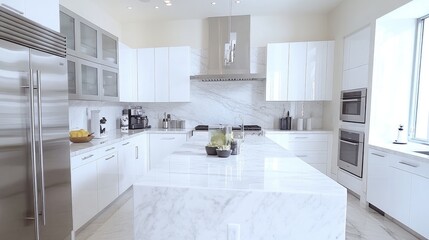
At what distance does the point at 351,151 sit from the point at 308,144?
693 millimetres

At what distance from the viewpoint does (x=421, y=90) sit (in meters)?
2.80

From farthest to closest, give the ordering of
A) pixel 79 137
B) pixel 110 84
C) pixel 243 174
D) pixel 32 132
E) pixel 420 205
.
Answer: pixel 110 84
pixel 79 137
pixel 420 205
pixel 32 132
pixel 243 174

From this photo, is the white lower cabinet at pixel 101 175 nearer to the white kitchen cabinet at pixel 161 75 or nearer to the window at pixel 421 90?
the white kitchen cabinet at pixel 161 75

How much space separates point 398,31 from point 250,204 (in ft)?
10.1

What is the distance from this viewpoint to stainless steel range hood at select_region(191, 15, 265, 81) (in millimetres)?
4031

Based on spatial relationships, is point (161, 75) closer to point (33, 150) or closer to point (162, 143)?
point (162, 143)

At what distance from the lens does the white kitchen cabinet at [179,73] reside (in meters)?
4.05

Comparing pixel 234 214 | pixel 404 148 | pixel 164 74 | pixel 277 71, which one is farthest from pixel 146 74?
pixel 404 148

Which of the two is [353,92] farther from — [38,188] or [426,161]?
[38,188]

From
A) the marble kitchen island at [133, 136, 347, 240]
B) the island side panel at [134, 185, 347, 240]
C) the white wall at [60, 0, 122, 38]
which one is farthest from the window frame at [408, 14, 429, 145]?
the white wall at [60, 0, 122, 38]

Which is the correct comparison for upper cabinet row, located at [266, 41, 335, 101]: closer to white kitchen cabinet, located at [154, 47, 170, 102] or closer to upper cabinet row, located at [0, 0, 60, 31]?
white kitchen cabinet, located at [154, 47, 170, 102]

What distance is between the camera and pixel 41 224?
1.77m

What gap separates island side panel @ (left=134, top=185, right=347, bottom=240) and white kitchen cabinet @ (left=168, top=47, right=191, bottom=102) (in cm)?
298

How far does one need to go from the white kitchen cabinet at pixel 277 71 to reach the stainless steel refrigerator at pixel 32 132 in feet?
9.79
